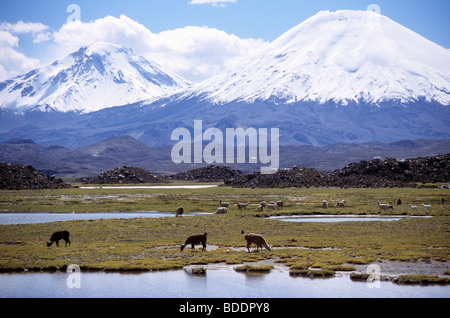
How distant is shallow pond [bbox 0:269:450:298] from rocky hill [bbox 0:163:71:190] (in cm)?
9543

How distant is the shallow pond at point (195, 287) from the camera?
23.0 meters

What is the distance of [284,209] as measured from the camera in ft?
214

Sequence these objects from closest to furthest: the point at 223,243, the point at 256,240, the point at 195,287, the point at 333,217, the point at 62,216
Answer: the point at 195,287, the point at 256,240, the point at 223,243, the point at 333,217, the point at 62,216

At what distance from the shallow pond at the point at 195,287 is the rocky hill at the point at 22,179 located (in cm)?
9543

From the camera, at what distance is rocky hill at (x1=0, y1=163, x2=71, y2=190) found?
11656 cm

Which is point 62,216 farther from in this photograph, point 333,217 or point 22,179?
point 22,179

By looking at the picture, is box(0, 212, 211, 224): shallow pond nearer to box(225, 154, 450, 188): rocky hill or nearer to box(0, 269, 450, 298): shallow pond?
box(0, 269, 450, 298): shallow pond

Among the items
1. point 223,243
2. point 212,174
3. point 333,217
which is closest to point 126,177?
point 212,174

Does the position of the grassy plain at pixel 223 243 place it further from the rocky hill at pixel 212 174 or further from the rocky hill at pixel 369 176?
the rocky hill at pixel 212 174

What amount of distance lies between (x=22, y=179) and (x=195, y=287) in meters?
105

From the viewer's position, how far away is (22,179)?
120 meters

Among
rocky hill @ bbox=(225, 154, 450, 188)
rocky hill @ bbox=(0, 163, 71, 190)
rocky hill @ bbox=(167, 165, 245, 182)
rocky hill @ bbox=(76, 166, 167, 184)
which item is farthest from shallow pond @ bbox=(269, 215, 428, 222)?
rocky hill @ bbox=(167, 165, 245, 182)
